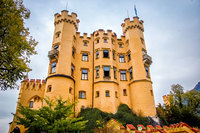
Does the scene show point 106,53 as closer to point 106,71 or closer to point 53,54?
point 106,71

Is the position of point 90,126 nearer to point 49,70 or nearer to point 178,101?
point 49,70

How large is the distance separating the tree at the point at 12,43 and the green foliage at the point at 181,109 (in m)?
20.2

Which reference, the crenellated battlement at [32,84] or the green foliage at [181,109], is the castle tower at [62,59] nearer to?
the crenellated battlement at [32,84]

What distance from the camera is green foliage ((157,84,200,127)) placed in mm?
20562

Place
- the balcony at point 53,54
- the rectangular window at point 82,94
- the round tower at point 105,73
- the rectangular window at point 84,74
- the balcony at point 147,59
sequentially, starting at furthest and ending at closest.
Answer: the balcony at point 147,59 → the rectangular window at point 84,74 → the rectangular window at point 82,94 → the balcony at point 53,54 → the round tower at point 105,73

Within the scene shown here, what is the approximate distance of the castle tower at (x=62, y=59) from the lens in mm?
21173

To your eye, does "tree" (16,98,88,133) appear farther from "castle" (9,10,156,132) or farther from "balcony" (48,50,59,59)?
"balcony" (48,50,59,59)

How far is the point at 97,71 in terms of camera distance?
1012 inches

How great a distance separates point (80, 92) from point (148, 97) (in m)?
11.0

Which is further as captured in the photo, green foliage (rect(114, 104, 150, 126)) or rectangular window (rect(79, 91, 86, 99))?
rectangular window (rect(79, 91, 86, 99))

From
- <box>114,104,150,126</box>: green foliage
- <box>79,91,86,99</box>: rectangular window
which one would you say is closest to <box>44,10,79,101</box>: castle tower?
<box>79,91,86,99</box>: rectangular window

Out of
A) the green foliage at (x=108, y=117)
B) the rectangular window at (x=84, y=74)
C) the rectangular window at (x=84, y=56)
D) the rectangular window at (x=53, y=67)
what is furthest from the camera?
the rectangular window at (x=84, y=56)

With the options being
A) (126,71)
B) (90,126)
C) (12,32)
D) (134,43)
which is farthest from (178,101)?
(12,32)

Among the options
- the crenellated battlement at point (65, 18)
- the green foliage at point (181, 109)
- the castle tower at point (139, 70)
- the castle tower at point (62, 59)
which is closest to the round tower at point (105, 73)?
the castle tower at point (139, 70)
